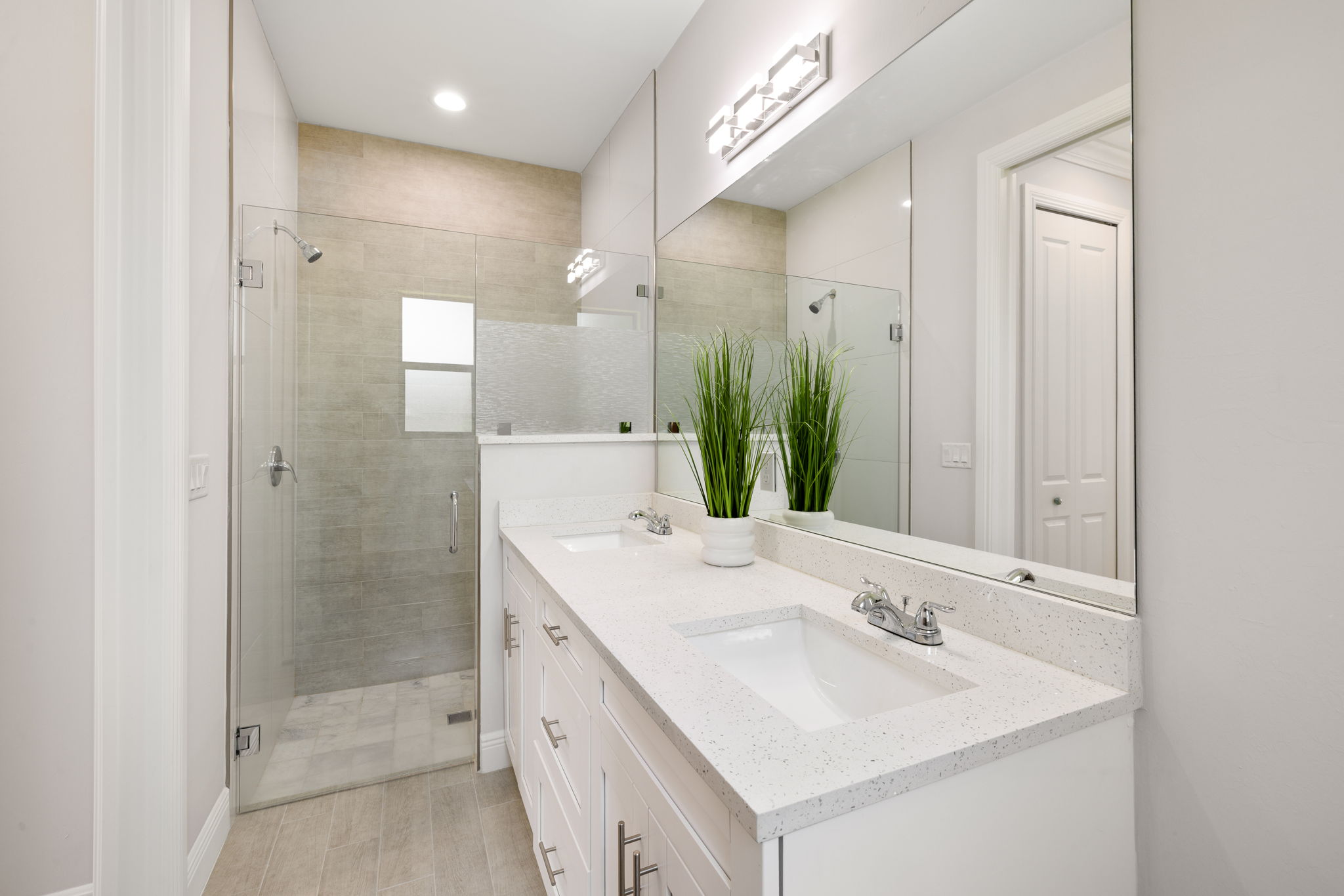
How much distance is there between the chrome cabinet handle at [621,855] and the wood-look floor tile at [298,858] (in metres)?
1.13

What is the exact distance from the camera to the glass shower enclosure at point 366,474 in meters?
1.92

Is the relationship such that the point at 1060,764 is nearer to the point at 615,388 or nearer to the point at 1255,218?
the point at 1255,218

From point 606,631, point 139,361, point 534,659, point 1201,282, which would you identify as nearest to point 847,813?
point 606,631

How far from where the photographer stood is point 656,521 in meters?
2.03

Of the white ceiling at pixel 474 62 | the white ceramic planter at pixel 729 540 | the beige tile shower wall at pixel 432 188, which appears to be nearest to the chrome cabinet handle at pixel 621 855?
the white ceramic planter at pixel 729 540

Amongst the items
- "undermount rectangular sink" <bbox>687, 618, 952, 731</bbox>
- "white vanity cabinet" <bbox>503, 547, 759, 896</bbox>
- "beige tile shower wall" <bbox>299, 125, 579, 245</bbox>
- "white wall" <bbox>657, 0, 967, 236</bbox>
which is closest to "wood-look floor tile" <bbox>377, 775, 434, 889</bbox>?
"white vanity cabinet" <bbox>503, 547, 759, 896</bbox>

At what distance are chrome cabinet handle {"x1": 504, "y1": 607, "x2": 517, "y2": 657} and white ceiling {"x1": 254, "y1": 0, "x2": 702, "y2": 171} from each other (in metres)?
2.16

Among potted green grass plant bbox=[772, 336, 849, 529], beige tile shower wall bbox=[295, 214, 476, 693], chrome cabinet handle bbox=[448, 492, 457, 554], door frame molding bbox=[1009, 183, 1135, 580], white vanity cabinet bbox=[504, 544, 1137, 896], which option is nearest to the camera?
white vanity cabinet bbox=[504, 544, 1137, 896]

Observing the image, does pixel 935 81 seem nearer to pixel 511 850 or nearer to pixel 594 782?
pixel 594 782

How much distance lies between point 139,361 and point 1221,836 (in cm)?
206

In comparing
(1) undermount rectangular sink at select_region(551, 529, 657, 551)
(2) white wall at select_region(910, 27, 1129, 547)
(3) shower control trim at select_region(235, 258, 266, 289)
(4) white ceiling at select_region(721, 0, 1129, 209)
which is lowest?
(1) undermount rectangular sink at select_region(551, 529, 657, 551)

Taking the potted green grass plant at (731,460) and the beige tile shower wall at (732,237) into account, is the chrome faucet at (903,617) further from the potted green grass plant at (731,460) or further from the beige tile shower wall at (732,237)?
the beige tile shower wall at (732,237)

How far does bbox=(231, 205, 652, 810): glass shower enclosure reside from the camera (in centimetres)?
192

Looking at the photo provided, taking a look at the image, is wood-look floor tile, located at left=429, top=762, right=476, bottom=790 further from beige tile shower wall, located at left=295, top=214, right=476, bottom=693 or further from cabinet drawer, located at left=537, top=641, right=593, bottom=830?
cabinet drawer, located at left=537, top=641, right=593, bottom=830
